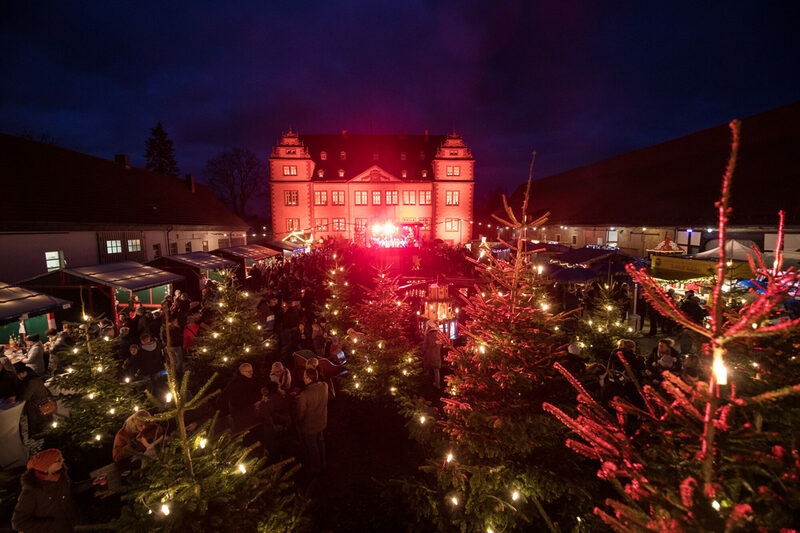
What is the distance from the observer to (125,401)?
20.6 ft

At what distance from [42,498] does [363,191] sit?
41.1 meters

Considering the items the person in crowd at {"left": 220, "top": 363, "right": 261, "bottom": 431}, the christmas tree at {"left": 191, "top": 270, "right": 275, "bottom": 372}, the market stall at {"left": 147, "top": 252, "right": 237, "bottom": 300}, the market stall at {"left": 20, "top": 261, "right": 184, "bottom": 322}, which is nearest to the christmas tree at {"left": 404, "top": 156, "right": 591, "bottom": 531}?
the person in crowd at {"left": 220, "top": 363, "right": 261, "bottom": 431}

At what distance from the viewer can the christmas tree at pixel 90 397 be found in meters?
5.89

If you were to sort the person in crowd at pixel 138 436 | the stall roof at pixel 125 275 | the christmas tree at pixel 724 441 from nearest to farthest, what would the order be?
the christmas tree at pixel 724 441
the person in crowd at pixel 138 436
the stall roof at pixel 125 275

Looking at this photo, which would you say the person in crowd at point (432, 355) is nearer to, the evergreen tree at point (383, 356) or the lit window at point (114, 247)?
the evergreen tree at point (383, 356)

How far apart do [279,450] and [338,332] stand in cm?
553

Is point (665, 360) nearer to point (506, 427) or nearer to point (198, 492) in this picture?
point (506, 427)

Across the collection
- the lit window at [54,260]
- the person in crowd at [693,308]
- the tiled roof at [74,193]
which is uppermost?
the tiled roof at [74,193]

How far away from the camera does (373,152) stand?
4575 cm

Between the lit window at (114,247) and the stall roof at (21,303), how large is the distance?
7343 millimetres

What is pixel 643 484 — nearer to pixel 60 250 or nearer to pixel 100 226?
pixel 60 250

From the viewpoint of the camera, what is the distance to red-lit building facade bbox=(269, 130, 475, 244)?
41.5 m

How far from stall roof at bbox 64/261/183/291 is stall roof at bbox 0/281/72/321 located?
1967mm

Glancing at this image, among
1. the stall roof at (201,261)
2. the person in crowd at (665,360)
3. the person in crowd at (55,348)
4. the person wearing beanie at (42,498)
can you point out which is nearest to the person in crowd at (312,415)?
the person wearing beanie at (42,498)
